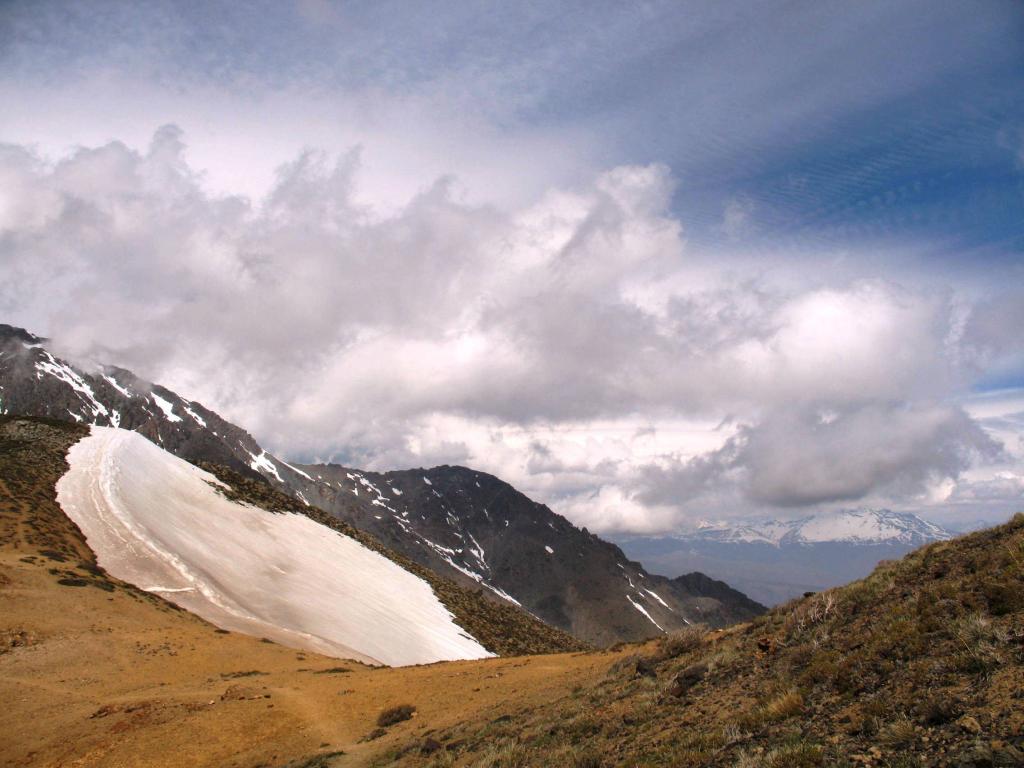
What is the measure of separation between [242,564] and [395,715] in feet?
109

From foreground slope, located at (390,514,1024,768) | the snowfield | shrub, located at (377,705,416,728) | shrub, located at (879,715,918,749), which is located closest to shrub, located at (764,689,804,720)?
foreground slope, located at (390,514,1024,768)

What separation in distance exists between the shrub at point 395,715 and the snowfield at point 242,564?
17.6m

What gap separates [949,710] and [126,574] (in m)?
45.0

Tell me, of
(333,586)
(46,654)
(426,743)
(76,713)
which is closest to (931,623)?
(426,743)

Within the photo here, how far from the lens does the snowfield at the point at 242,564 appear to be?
133ft

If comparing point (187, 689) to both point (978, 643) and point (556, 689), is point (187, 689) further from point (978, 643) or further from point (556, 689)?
point (978, 643)

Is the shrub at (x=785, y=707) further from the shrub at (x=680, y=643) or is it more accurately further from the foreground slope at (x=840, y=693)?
the shrub at (x=680, y=643)

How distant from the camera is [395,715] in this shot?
70.3 feet

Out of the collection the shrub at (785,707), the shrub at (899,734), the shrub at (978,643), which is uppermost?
the shrub at (978,643)

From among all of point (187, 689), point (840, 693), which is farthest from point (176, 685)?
point (840, 693)

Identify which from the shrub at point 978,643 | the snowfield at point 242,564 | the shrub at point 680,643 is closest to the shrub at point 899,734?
the shrub at point 978,643

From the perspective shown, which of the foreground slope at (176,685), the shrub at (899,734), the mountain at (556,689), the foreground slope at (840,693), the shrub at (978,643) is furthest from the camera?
the foreground slope at (176,685)

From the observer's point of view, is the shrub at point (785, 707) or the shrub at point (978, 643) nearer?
the shrub at point (978, 643)

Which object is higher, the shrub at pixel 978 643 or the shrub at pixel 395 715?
the shrub at pixel 978 643
